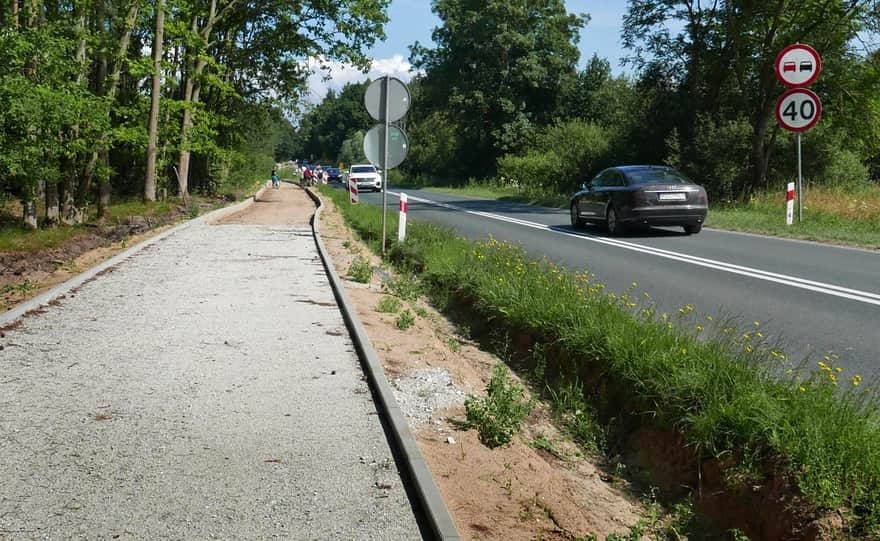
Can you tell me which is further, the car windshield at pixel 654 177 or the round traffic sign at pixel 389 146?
the car windshield at pixel 654 177

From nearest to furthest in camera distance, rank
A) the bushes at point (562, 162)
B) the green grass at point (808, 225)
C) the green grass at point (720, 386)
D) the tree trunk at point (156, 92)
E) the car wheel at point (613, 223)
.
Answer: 1. the green grass at point (720, 386)
2. the green grass at point (808, 225)
3. the car wheel at point (613, 223)
4. the tree trunk at point (156, 92)
5. the bushes at point (562, 162)

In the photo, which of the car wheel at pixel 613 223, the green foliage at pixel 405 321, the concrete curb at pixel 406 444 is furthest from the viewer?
the car wheel at pixel 613 223

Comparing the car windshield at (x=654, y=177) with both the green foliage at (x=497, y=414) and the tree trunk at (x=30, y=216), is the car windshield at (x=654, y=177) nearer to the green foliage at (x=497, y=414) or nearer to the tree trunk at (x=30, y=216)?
the green foliage at (x=497, y=414)

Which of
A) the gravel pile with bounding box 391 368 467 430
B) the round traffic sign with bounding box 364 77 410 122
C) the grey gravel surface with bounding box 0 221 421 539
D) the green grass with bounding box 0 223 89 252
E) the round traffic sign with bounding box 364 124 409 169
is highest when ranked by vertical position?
the round traffic sign with bounding box 364 77 410 122

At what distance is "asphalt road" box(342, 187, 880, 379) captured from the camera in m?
7.12

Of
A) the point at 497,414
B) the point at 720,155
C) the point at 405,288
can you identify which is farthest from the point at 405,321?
the point at 720,155

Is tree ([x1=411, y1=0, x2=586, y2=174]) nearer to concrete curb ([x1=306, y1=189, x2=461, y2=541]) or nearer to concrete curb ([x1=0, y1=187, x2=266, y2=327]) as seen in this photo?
concrete curb ([x1=0, y1=187, x2=266, y2=327])

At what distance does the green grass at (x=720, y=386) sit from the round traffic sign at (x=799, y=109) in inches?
419

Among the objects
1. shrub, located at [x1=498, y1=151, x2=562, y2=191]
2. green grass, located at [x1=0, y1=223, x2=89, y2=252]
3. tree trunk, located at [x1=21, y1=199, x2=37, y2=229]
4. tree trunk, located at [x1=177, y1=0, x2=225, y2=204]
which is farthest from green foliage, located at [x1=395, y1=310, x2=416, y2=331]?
shrub, located at [x1=498, y1=151, x2=562, y2=191]

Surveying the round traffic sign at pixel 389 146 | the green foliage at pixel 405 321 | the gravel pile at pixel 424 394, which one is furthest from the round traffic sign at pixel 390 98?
the gravel pile at pixel 424 394

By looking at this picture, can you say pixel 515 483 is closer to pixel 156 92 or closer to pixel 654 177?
pixel 654 177

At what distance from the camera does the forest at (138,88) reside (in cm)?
1544

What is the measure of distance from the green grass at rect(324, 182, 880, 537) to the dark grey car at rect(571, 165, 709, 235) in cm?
785

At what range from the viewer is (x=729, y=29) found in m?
25.4
